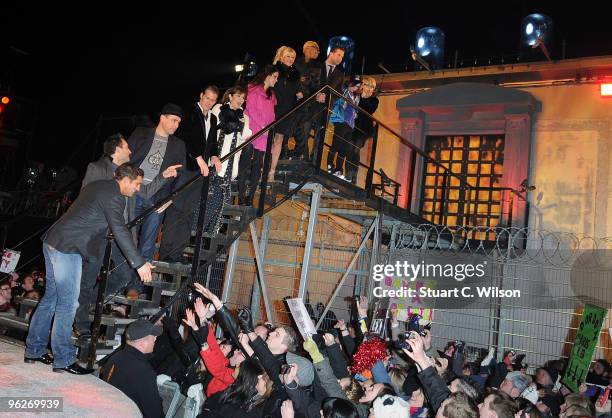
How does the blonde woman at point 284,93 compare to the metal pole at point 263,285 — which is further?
the metal pole at point 263,285

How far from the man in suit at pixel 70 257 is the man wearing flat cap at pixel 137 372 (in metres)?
0.35

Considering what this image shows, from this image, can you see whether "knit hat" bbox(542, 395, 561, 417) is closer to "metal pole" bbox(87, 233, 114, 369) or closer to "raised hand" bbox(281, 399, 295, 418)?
"raised hand" bbox(281, 399, 295, 418)

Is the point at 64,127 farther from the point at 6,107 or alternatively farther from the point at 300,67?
the point at 300,67

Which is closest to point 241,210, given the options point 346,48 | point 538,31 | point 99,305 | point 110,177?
point 110,177

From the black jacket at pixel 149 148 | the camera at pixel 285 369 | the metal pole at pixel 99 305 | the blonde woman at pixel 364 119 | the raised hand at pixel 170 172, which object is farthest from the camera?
the blonde woman at pixel 364 119

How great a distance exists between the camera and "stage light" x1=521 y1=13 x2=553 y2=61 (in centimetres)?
1294

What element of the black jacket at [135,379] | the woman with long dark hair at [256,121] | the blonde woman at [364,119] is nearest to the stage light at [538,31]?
the blonde woman at [364,119]

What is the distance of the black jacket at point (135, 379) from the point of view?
4.41m

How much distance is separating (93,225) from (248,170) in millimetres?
2966

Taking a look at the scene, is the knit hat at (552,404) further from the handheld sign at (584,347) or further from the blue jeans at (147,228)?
the blue jeans at (147,228)

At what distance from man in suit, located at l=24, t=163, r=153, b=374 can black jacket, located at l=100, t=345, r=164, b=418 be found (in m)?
0.34

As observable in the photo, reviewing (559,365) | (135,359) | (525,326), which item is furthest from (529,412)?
(525,326)

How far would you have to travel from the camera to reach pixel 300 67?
8352 millimetres

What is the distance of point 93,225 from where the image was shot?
4.70 m
